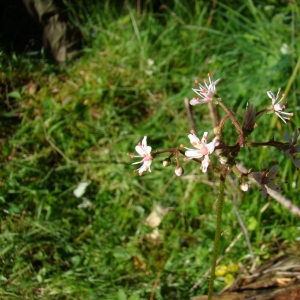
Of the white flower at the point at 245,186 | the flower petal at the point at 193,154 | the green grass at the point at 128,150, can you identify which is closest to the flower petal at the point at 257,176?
the white flower at the point at 245,186

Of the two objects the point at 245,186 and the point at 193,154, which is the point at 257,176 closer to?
the point at 245,186

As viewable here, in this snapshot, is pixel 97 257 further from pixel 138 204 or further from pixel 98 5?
pixel 98 5

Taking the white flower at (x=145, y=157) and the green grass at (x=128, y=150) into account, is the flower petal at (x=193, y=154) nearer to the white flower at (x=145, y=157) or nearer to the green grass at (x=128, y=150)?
the white flower at (x=145, y=157)

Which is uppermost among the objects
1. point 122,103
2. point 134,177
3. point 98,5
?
point 98,5

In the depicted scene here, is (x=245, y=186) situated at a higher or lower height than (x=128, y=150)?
higher

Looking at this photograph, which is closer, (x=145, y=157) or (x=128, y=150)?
(x=145, y=157)

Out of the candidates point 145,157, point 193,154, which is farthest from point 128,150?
point 193,154

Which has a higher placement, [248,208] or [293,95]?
[293,95]

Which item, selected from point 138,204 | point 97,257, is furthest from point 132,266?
point 138,204
